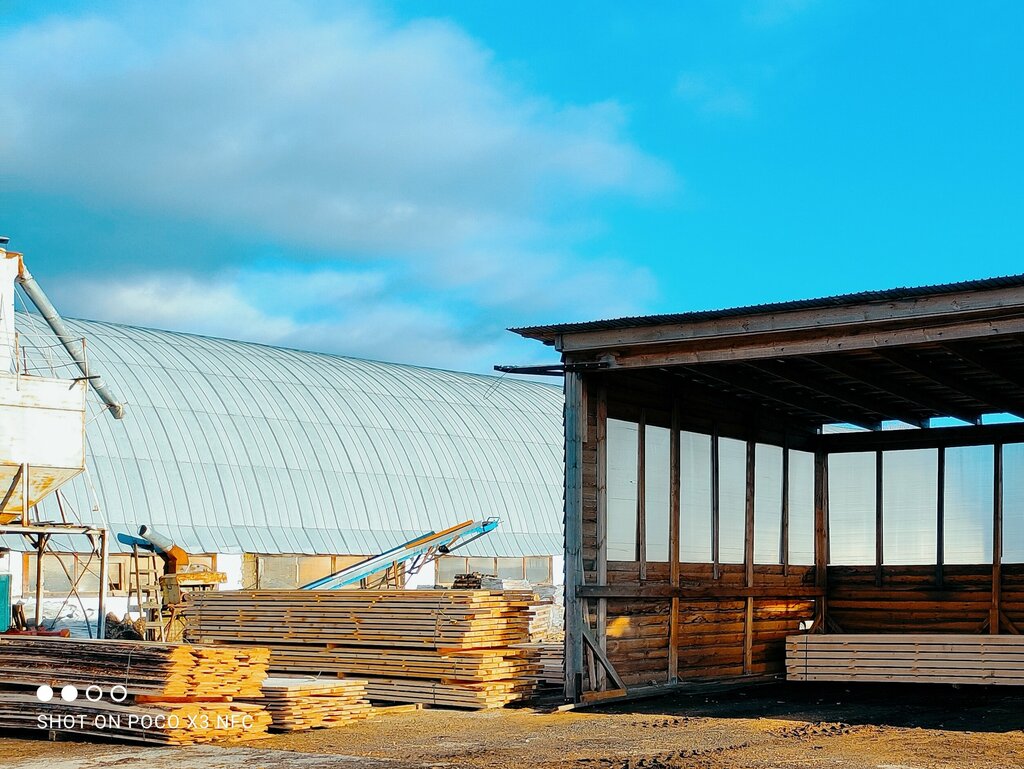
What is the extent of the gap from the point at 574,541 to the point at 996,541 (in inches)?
380

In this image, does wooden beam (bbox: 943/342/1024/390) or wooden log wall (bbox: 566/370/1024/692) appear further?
wooden log wall (bbox: 566/370/1024/692)

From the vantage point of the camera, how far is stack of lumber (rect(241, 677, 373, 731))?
17.2 meters

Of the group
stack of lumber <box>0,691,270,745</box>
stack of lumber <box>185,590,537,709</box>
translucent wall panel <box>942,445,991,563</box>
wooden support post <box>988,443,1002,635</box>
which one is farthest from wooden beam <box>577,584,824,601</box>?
stack of lumber <box>0,691,270,745</box>

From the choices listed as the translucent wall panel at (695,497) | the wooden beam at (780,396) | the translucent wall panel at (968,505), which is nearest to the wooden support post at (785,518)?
the wooden beam at (780,396)

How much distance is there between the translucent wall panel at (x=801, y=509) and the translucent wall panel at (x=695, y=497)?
3224mm

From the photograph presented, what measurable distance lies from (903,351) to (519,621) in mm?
7052

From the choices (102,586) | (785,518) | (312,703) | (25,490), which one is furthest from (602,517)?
(25,490)

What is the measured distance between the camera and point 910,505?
26.8 metres

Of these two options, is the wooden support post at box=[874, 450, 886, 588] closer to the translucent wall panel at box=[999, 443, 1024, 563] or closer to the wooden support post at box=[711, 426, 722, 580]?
the translucent wall panel at box=[999, 443, 1024, 563]

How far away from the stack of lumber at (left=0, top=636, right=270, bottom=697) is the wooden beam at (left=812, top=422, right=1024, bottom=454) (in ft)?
47.4

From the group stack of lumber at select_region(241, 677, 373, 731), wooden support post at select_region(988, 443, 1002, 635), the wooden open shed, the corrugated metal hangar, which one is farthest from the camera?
the corrugated metal hangar

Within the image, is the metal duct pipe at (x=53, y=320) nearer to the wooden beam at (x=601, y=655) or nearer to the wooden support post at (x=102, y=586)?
the wooden support post at (x=102, y=586)

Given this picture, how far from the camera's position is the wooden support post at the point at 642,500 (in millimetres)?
22094

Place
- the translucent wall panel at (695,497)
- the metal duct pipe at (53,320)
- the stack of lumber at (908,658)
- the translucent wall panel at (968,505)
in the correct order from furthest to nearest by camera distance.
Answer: the metal duct pipe at (53,320) < the translucent wall panel at (968,505) < the translucent wall panel at (695,497) < the stack of lumber at (908,658)
